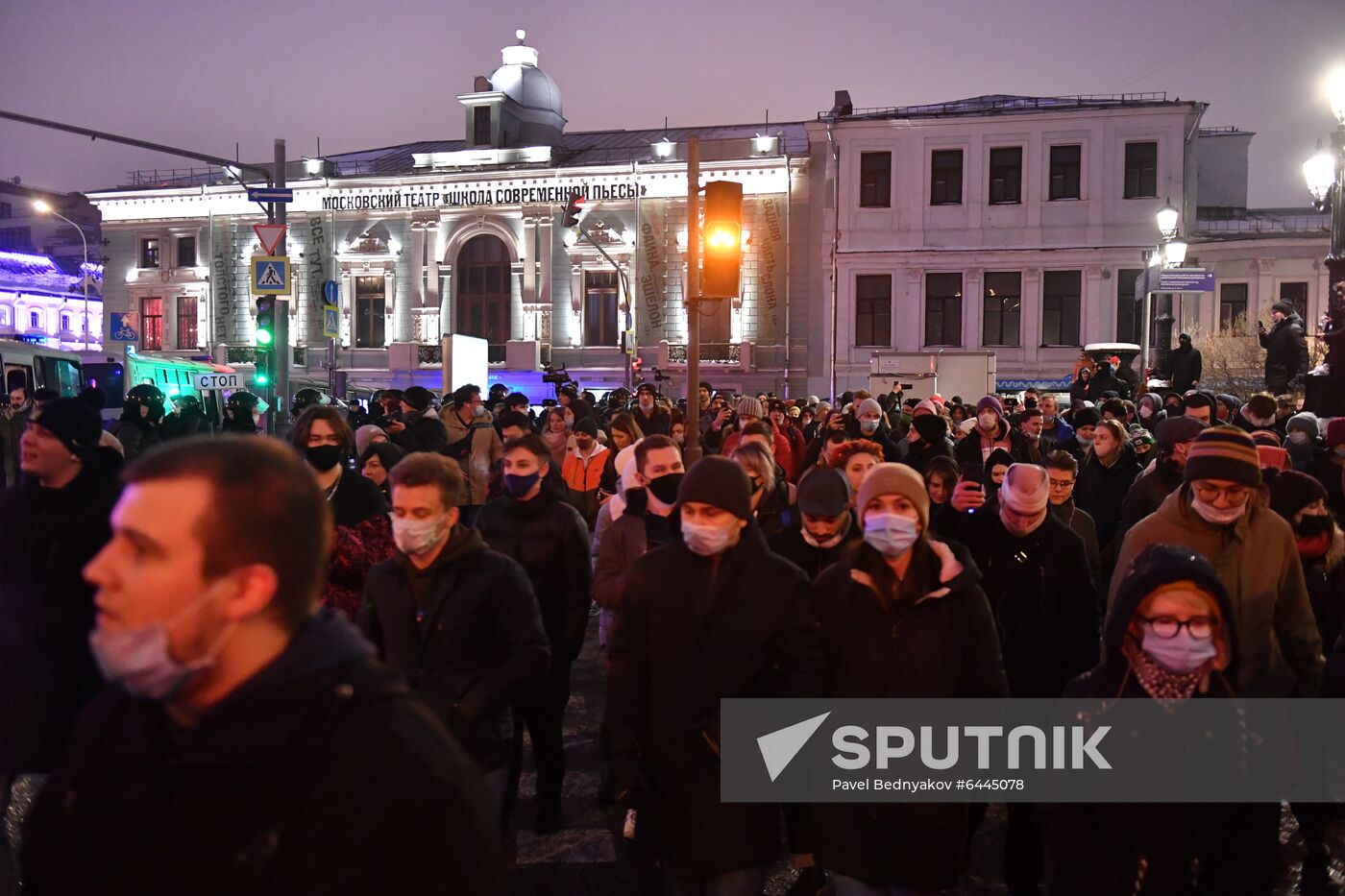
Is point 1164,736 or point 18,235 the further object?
point 18,235

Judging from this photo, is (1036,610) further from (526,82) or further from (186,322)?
(186,322)

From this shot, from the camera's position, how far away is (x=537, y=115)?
1690 inches

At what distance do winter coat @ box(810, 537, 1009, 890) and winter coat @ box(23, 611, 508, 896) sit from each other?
7.30 ft

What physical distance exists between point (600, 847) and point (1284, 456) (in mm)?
4591

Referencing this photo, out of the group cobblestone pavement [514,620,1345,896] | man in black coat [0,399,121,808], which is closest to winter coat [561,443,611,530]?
cobblestone pavement [514,620,1345,896]

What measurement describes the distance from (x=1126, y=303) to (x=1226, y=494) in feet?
104

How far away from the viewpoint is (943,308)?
34.9 metres

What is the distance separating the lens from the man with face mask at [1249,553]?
14.0 feet

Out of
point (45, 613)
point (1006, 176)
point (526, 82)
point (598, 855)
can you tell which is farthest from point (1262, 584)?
point (526, 82)

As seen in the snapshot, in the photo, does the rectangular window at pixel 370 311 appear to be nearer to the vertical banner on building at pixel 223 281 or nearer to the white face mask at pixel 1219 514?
the vertical banner on building at pixel 223 281

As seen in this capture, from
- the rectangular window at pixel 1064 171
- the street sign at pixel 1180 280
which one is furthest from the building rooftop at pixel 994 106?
the street sign at pixel 1180 280

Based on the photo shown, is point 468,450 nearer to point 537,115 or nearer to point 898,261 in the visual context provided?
point 898,261

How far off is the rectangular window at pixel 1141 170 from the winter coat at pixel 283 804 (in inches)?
1413

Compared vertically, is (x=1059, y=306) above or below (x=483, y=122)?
below
